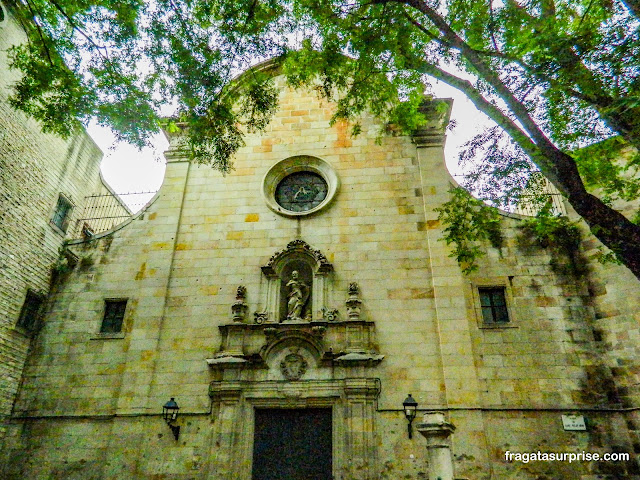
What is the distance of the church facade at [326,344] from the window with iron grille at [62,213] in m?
0.72

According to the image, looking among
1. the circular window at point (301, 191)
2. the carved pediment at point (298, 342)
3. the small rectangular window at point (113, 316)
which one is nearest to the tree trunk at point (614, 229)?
the carved pediment at point (298, 342)

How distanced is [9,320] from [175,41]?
7506mm

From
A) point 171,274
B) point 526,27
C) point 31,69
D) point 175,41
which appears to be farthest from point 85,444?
point 526,27

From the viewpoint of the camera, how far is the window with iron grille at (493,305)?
10461 millimetres

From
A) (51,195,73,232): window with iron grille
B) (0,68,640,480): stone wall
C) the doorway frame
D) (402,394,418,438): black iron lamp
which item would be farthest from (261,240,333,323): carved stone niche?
(51,195,73,232): window with iron grille

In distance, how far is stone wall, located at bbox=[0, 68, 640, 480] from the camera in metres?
9.32

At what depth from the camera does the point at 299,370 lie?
10117 millimetres

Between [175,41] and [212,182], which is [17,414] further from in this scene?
[175,41]

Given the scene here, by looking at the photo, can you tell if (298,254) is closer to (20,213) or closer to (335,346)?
(335,346)

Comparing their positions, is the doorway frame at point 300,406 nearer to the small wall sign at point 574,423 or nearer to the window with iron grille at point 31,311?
the small wall sign at point 574,423

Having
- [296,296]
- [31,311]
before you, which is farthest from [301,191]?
[31,311]

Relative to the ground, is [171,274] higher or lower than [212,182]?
lower

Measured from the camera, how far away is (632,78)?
6730 millimetres

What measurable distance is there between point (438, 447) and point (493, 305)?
4198 mm
